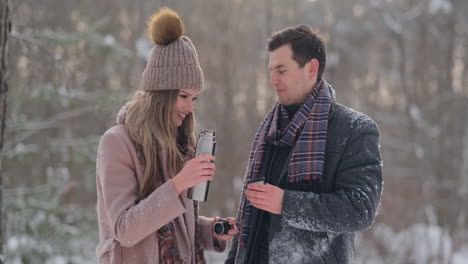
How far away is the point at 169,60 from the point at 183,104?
0.73 feet

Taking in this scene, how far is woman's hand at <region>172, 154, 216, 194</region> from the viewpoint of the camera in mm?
1903

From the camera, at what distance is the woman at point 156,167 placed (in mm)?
1891

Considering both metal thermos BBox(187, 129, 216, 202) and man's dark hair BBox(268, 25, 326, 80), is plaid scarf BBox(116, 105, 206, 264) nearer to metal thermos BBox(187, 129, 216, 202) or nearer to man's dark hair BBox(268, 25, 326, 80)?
metal thermos BBox(187, 129, 216, 202)

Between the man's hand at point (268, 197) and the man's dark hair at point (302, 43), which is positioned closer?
the man's hand at point (268, 197)

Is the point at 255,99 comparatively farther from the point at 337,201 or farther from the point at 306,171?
the point at 337,201

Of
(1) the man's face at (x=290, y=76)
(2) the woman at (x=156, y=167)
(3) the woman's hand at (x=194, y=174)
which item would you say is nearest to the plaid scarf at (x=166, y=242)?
(2) the woman at (x=156, y=167)

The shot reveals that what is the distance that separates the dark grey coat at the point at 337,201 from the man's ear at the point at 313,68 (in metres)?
0.22

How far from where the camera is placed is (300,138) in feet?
7.04

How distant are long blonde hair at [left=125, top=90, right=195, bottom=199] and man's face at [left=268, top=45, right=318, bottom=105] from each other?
1.71ft

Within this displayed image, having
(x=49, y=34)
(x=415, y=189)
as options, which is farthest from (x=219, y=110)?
(x=49, y=34)

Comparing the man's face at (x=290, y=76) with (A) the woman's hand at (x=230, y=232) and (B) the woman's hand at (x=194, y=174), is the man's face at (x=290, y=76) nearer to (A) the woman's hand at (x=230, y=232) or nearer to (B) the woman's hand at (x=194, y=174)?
(B) the woman's hand at (x=194, y=174)

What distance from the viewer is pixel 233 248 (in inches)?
99.0

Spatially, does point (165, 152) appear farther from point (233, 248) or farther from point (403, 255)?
point (403, 255)

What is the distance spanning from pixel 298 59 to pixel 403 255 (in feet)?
29.4
